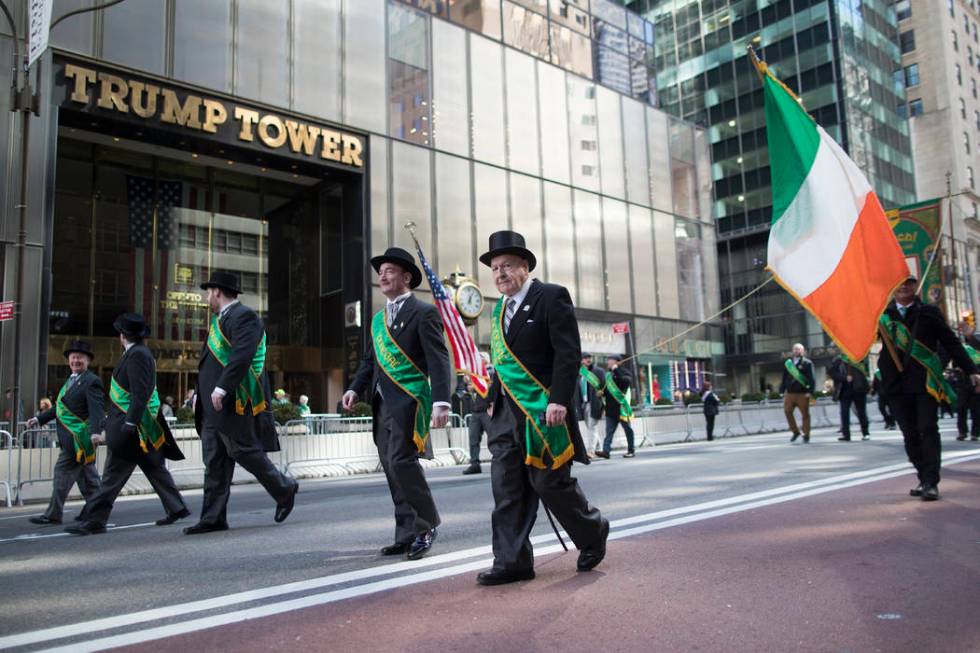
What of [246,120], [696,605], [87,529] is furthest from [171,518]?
[246,120]

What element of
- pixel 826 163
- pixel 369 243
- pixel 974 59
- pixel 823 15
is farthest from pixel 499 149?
pixel 974 59

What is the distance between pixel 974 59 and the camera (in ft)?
252

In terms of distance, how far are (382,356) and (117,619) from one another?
2429 millimetres

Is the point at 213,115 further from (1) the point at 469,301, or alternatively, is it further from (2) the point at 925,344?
(2) the point at 925,344

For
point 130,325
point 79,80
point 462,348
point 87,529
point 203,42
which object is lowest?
point 87,529

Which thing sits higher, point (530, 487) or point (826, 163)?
point (826, 163)

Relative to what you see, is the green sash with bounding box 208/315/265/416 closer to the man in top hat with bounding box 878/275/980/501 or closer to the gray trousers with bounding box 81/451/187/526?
the gray trousers with bounding box 81/451/187/526

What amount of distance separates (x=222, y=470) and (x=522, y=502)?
3.36 m

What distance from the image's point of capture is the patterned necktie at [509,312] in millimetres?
4625

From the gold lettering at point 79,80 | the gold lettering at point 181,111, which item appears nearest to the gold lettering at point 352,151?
the gold lettering at point 181,111

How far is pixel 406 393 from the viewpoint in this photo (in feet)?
17.9

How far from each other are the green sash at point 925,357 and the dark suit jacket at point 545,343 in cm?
404

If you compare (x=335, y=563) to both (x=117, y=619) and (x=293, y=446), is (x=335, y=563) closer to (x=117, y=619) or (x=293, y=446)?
(x=117, y=619)

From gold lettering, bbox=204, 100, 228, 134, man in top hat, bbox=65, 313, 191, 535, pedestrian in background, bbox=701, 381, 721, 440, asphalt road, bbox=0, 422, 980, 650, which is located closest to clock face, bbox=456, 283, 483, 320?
pedestrian in background, bbox=701, 381, 721, 440
